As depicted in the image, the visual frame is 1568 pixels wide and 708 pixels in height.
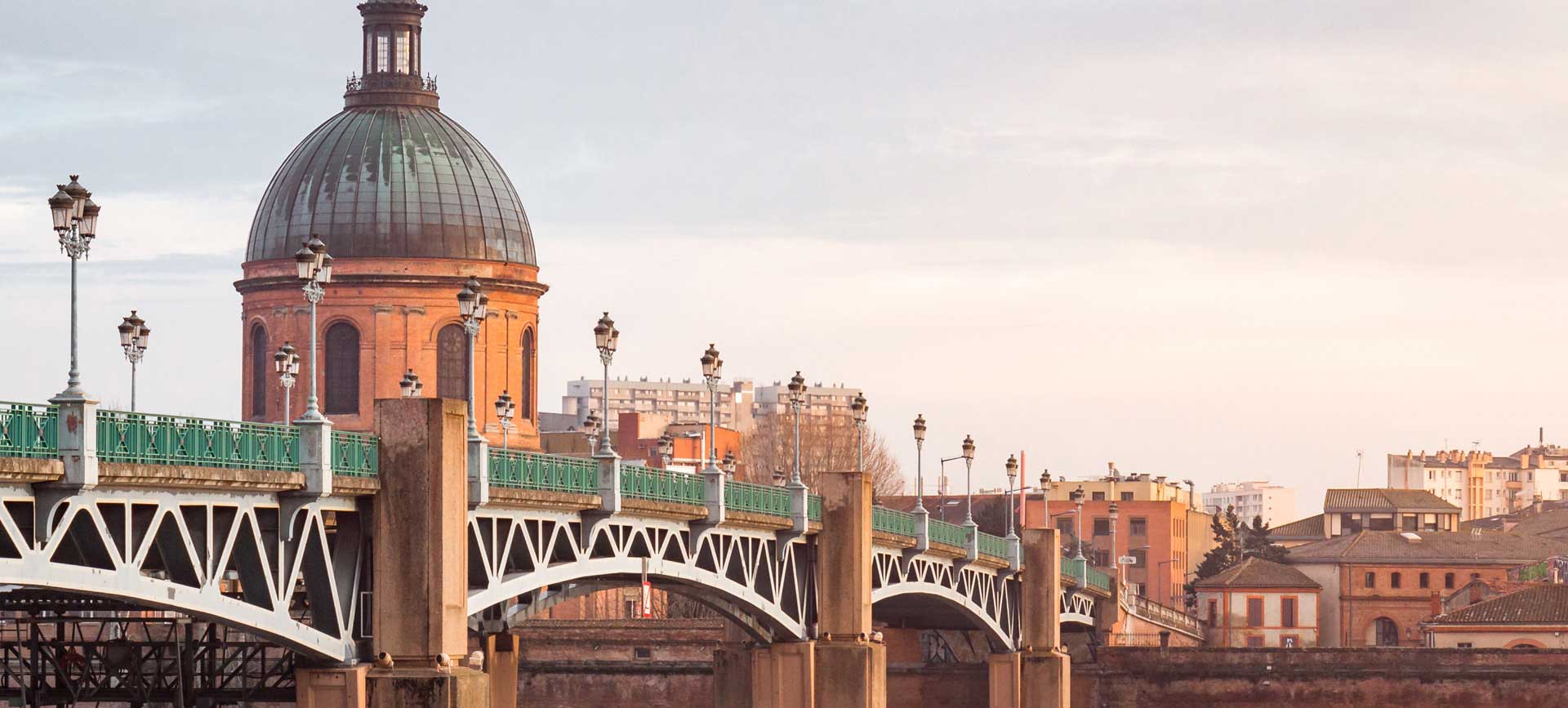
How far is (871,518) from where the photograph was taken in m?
61.2

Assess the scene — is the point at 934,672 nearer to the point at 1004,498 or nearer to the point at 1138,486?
the point at 1004,498

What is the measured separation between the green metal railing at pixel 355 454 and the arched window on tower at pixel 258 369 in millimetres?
52791

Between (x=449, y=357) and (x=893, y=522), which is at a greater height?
(x=449, y=357)

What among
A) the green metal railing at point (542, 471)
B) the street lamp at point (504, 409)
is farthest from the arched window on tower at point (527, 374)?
the green metal railing at point (542, 471)

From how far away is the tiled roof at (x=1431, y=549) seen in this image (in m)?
118

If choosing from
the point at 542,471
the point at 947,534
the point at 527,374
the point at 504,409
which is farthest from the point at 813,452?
the point at 542,471

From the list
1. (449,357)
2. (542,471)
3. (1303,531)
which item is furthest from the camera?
(1303,531)

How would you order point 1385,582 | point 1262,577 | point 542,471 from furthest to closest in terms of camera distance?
point 1385,582 → point 1262,577 → point 542,471

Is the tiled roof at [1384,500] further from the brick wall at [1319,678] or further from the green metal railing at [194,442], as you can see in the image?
the green metal railing at [194,442]

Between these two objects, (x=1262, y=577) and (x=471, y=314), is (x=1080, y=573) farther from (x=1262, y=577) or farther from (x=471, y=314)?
(x=471, y=314)

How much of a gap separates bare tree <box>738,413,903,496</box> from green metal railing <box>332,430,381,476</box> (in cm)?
7683

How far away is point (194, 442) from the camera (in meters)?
32.6

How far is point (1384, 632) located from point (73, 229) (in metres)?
93.5

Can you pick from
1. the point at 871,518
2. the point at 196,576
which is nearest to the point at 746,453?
the point at 871,518
